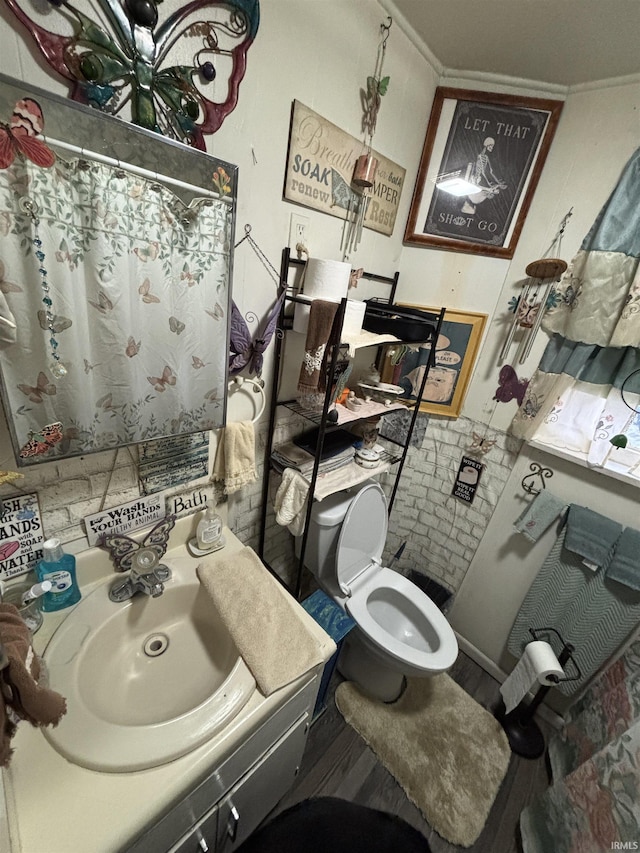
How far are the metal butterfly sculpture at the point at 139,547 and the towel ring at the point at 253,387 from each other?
43 centimetres

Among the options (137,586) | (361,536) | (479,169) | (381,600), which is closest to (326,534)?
(361,536)

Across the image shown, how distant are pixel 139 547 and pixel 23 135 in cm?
94

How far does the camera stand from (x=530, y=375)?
4.60ft

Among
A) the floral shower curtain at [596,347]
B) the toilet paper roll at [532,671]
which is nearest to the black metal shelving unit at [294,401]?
the floral shower curtain at [596,347]

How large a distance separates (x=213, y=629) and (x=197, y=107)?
1335mm

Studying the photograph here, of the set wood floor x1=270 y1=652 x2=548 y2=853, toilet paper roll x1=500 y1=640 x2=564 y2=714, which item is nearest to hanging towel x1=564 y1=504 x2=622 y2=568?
toilet paper roll x1=500 y1=640 x2=564 y2=714

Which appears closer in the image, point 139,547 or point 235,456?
point 139,547

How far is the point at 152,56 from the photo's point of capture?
2.15ft

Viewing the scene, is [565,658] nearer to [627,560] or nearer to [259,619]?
[627,560]

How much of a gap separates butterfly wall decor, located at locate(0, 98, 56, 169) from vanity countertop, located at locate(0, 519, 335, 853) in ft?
3.39

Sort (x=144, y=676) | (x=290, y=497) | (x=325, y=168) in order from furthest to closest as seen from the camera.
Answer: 1. (x=290, y=497)
2. (x=325, y=168)
3. (x=144, y=676)

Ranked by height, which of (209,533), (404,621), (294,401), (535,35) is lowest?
(404,621)

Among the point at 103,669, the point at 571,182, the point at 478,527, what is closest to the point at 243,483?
the point at 103,669

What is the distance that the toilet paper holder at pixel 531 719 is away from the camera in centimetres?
143
